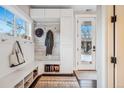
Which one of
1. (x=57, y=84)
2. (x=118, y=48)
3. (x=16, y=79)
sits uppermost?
(x=118, y=48)

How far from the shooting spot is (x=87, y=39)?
7023mm

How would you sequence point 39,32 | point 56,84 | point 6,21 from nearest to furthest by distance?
1. point 6,21
2. point 56,84
3. point 39,32

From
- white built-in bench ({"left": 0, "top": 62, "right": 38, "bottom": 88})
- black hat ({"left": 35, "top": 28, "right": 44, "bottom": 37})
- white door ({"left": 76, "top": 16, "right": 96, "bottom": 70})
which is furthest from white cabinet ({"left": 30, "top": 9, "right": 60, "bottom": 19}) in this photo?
white built-in bench ({"left": 0, "top": 62, "right": 38, "bottom": 88})

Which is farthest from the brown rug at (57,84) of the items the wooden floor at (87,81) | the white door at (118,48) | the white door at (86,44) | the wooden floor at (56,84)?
the white door at (118,48)

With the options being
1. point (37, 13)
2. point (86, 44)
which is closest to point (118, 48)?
point (37, 13)

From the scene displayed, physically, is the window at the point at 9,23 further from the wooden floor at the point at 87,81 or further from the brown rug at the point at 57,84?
the wooden floor at the point at 87,81

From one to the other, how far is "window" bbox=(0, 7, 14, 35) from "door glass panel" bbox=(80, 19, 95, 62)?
11.2 ft

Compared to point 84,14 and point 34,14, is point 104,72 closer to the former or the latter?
point 34,14

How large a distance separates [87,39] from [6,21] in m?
3.89

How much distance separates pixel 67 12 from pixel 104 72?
13.6 ft

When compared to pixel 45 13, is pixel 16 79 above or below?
below

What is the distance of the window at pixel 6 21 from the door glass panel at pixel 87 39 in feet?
11.2

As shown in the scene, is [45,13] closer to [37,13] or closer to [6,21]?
[37,13]

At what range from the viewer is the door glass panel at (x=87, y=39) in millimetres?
7016
